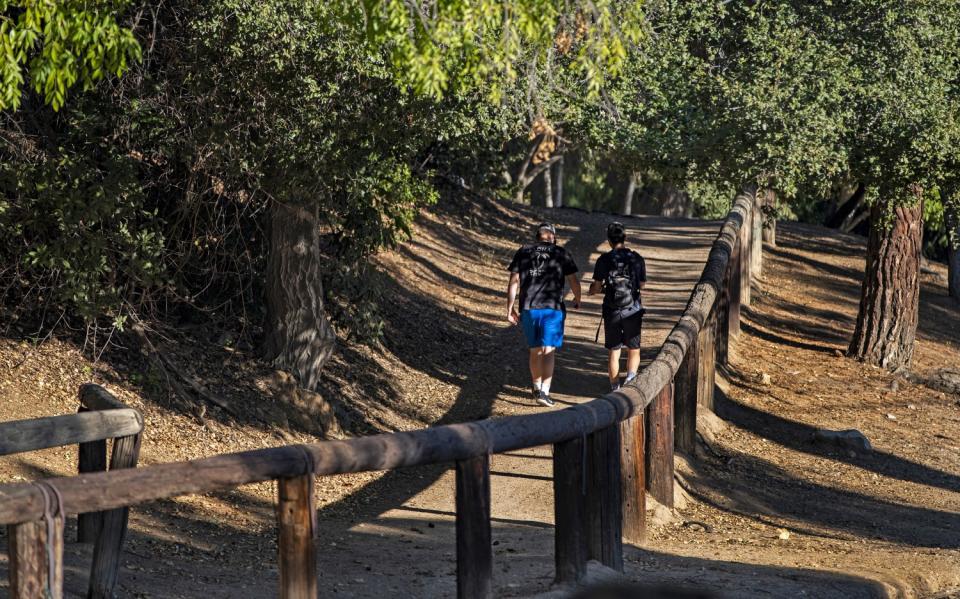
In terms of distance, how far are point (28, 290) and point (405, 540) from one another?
15.5 ft

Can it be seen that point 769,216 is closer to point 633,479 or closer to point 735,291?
point 735,291

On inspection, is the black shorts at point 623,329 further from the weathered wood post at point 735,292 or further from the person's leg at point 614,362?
the weathered wood post at point 735,292

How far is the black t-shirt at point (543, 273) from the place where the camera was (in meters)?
11.4

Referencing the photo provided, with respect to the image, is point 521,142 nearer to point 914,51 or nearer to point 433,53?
point 914,51

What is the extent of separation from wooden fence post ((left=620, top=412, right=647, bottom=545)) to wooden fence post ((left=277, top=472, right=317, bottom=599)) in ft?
10.9

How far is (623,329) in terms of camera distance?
11.5 m

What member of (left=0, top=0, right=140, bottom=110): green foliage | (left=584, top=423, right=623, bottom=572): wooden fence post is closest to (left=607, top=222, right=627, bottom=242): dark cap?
(left=584, top=423, right=623, bottom=572): wooden fence post

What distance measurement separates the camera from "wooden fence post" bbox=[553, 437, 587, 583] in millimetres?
5977

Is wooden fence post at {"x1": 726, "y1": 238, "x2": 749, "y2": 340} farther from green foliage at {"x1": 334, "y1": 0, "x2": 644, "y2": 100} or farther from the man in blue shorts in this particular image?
green foliage at {"x1": 334, "y1": 0, "x2": 644, "y2": 100}

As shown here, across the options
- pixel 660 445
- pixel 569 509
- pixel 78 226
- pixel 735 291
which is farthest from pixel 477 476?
pixel 735 291

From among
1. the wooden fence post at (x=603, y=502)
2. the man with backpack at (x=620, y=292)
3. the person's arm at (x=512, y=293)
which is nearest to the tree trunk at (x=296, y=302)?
the person's arm at (x=512, y=293)

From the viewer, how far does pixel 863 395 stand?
16938 mm

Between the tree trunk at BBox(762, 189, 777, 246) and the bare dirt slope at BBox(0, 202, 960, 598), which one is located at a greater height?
the tree trunk at BBox(762, 189, 777, 246)

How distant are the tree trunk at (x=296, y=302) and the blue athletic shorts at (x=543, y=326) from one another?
2.12m
